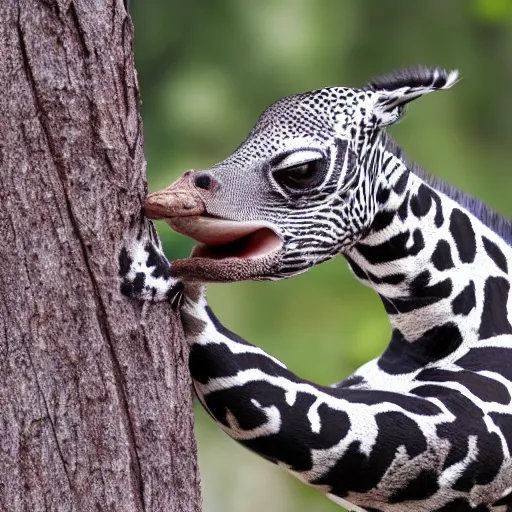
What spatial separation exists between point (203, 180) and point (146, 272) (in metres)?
0.16

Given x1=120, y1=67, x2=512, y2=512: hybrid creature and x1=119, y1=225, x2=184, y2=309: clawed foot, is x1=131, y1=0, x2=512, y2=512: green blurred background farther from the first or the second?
x1=119, y1=225, x2=184, y2=309: clawed foot

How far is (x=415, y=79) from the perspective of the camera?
1893mm

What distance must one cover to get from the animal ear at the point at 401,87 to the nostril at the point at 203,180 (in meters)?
0.39

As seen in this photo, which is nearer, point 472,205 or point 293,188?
point 293,188

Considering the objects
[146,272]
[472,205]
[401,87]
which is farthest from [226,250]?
[472,205]

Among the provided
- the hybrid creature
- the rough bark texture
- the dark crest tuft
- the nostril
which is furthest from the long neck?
the rough bark texture

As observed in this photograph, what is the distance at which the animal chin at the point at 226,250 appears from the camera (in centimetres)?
157

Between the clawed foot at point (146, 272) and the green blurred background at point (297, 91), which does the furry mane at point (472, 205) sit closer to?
the clawed foot at point (146, 272)

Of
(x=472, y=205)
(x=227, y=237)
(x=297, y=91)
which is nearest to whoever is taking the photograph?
(x=227, y=237)

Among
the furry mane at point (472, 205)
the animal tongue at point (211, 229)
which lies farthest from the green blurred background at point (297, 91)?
the animal tongue at point (211, 229)

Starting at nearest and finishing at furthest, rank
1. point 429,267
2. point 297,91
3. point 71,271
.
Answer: point 71,271
point 429,267
point 297,91

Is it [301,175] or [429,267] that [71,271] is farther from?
[429,267]

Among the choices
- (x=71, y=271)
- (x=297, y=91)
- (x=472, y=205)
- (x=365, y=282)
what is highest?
(x=297, y=91)

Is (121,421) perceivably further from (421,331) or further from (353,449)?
(421,331)
